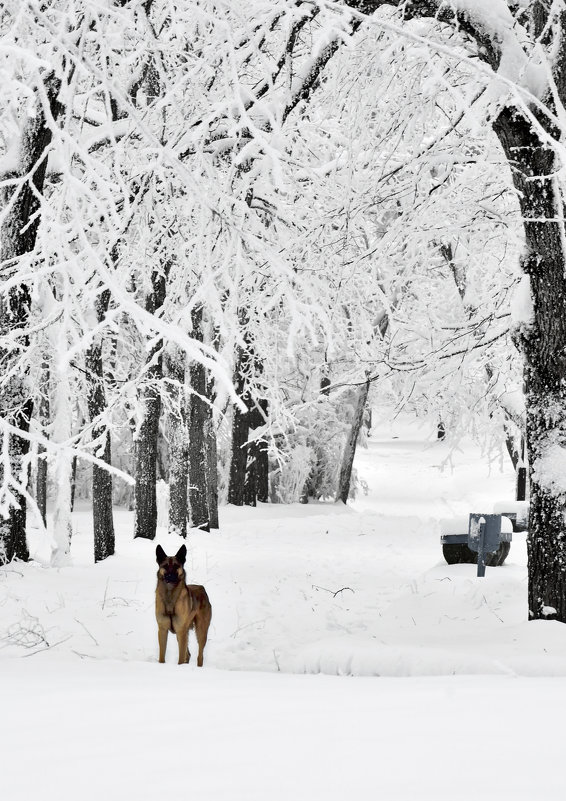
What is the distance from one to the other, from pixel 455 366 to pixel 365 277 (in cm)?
174

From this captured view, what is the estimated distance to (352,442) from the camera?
2591 centimetres

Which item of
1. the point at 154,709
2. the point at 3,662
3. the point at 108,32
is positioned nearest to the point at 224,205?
the point at 108,32

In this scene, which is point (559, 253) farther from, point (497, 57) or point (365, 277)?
point (365, 277)

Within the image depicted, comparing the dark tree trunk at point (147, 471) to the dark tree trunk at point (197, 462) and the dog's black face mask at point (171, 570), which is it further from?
the dog's black face mask at point (171, 570)

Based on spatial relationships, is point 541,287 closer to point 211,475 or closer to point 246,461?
point 211,475

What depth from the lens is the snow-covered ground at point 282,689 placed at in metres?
2.38

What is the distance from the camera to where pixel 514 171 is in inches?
254

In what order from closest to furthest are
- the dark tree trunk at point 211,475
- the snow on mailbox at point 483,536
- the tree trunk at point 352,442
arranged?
the snow on mailbox at point 483,536
the dark tree trunk at point 211,475
the tree trunk at point 352,442

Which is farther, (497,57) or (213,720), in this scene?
(497,57)

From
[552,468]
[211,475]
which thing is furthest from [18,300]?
[211,475]

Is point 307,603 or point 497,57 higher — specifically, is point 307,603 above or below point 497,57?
below

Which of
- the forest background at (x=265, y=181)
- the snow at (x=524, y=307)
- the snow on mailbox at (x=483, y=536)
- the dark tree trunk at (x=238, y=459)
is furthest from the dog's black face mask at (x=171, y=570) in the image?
the dark tree trunk at (x=238, y=459)

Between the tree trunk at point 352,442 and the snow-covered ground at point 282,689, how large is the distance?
1142cm

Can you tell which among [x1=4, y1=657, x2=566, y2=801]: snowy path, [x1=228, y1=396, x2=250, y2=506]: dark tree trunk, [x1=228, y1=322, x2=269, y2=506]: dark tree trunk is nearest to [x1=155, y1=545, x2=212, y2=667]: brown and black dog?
[x1=4, y1=657, x2=566, y2=801]: snowy path
